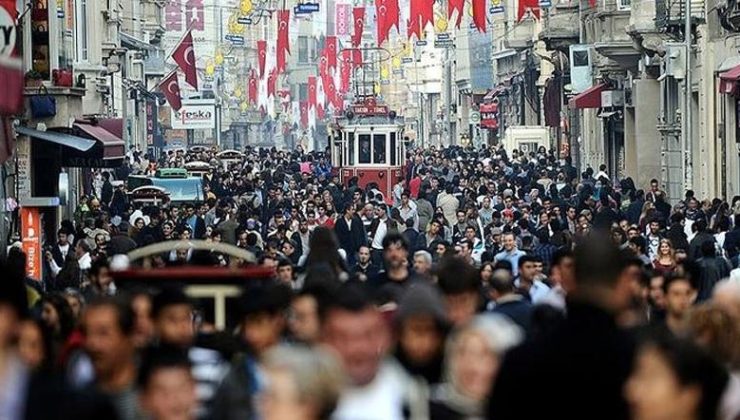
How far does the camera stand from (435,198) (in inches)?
1677

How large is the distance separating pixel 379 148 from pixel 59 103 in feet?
62.9

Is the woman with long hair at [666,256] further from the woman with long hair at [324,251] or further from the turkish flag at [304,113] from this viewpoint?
the turkish flag at [304,113]

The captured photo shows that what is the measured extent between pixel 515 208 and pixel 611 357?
29.3 m

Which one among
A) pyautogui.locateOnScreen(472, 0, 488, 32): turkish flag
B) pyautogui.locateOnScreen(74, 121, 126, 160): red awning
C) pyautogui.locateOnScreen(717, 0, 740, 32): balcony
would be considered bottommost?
pyautogui.locateOnScreen(74, 121, 126, 160): red awning

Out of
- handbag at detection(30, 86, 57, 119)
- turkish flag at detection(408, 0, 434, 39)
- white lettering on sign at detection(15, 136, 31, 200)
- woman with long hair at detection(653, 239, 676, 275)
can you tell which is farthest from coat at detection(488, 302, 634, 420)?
turkish flag at detection(408, 0, 434, 39)

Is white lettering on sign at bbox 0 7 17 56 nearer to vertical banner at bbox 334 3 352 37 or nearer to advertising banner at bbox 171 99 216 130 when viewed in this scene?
advertising banner at bbox 171 99 216 130

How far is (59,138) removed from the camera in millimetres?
35500

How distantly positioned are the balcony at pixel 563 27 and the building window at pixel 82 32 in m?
15.6

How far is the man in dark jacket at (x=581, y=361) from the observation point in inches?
312

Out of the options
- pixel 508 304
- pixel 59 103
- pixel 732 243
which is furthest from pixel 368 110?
pixel 508 304

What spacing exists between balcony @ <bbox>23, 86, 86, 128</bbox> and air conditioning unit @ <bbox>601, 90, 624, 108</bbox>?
20.4m

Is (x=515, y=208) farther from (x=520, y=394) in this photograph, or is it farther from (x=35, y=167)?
(x=520, y=394)

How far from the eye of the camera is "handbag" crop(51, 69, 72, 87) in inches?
1508

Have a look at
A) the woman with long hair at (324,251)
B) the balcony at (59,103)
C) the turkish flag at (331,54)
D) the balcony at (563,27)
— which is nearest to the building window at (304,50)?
the turkish flag at (331,54)
